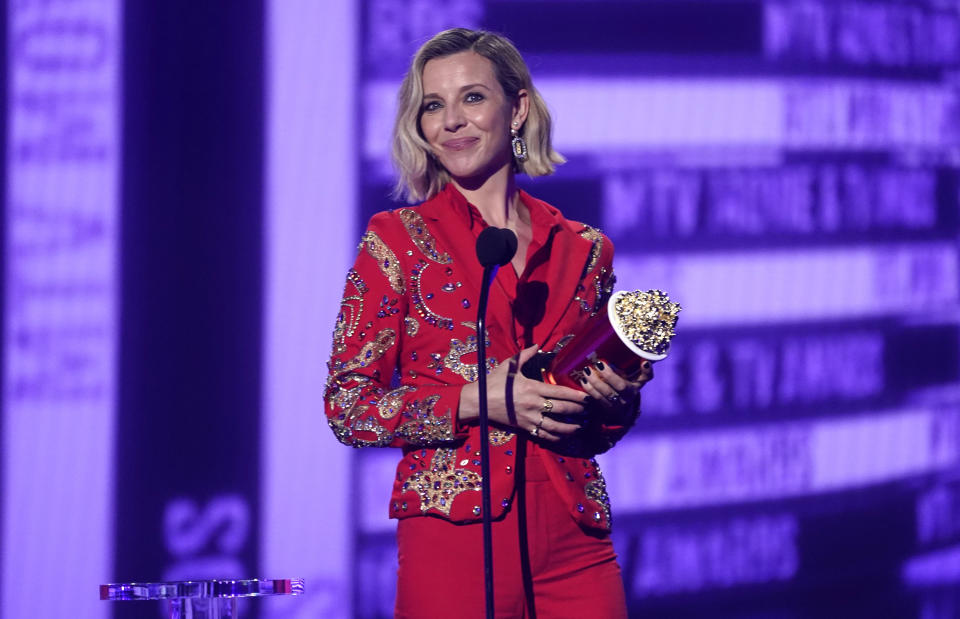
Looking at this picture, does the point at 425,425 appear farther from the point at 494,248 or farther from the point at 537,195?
the point at 537,195

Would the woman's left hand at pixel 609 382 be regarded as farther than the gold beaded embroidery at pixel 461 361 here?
No

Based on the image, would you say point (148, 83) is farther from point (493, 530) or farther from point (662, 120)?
point (493, 530)

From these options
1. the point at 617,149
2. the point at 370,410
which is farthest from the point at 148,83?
the point at 370,410

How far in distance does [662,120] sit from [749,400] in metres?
0.86

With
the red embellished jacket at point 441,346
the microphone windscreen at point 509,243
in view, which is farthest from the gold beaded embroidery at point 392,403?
the microphone windscreen at point 509,243

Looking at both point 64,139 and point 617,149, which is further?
point 617,149

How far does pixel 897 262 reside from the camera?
10.9ft

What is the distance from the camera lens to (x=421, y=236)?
1687mm

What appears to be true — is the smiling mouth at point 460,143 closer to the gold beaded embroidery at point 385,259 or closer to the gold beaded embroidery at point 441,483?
the gold beaded embroidery at point 385,259

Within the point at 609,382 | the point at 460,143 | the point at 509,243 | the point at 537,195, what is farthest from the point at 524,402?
the point at 537,195

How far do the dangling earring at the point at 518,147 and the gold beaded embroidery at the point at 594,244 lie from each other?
170 millimetres

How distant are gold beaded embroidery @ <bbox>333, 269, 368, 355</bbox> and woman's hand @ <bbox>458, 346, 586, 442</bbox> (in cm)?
22

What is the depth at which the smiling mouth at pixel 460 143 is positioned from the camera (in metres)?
1.78

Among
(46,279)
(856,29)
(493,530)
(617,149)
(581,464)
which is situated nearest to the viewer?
(493,530)
